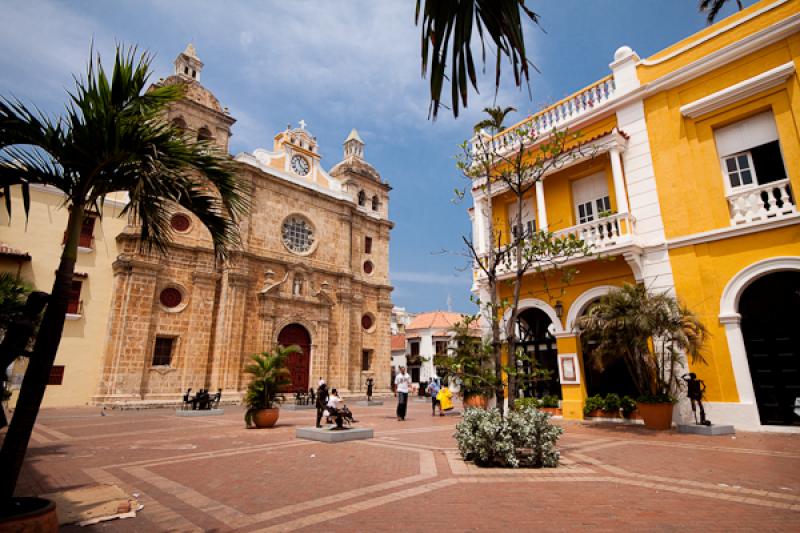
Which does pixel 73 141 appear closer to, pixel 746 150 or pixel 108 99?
pixel 108 99

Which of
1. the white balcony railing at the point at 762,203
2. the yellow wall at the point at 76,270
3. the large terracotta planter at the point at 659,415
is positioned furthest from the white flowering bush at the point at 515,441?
the yellow wall at the point at 76,270

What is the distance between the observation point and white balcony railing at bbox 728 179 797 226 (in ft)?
33.8

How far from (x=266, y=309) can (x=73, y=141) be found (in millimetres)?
20475

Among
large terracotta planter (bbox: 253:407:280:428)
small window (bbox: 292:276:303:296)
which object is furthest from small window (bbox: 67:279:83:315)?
large terracotta planter (bbox: 253:407:280:428)

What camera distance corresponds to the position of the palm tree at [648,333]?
10.5 metres

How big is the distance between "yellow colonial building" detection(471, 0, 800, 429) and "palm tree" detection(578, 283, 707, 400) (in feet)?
2.27

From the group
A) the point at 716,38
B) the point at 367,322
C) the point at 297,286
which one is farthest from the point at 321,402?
the point at 367,322

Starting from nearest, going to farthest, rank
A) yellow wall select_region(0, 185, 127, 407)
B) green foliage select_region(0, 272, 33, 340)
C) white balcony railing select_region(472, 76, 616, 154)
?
green foliage select_region(0, 272, 33, 340) → white balcony railing select_region(472, 76, 616, 154) → yellow wall select_region(0, 185, 127, 407)

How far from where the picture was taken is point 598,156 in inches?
A: 537

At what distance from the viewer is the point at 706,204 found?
11.5m

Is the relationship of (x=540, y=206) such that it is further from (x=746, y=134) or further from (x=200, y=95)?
(x=200, y=95)

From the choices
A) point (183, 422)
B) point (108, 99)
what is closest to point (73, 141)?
point (108, 99)

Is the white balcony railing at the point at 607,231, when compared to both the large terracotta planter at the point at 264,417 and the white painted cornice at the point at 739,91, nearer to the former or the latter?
the white painted cornice at the point at 739,91

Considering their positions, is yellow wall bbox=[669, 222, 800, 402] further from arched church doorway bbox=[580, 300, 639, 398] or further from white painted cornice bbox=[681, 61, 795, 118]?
white painted cornice bbox=[681, 61, 795, 118]
